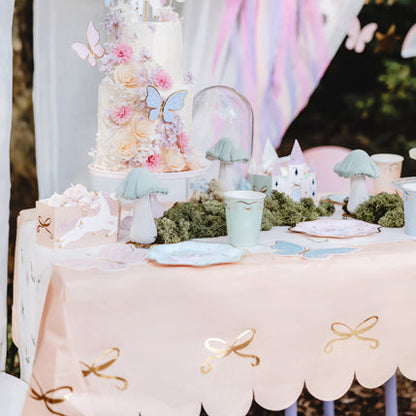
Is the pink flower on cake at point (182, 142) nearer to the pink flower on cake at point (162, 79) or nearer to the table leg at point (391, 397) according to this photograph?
the pink flower on cake at point (162, 79)

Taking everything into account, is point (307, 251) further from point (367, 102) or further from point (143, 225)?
point (367, 102)

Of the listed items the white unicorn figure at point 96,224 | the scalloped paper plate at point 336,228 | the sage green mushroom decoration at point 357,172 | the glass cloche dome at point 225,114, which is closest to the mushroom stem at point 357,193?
the sage green mushroom decoration at point 357,172

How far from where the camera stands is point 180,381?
1164 millimetres

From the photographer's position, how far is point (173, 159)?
60.5 inches

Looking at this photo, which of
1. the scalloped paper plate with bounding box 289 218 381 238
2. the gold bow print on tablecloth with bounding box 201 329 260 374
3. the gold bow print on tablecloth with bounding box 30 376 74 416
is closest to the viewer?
the gold bow print on tablecloth with bounding box 30 376 74 416

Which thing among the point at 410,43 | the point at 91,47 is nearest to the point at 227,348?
the point at 91,47

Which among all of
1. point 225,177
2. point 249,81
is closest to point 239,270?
point 225,177

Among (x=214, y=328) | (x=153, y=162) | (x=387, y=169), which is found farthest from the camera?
(x=387, y=169)

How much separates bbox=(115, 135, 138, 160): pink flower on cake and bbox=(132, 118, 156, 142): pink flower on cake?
0.06 feet

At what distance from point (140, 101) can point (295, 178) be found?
493 millimetres

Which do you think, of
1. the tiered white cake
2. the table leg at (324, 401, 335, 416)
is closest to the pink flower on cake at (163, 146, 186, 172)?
the tiered white cake

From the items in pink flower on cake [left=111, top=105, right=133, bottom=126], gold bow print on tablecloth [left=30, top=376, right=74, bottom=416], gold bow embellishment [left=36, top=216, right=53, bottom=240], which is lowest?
gold bow print on tablecloth [left=30, top=376, right=74, bottom=416]

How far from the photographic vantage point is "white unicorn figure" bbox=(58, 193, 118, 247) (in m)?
1.31

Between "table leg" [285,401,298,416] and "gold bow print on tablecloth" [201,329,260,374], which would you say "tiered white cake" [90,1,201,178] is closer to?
"gold bow print on tablecloth" [201,329,260,374]
